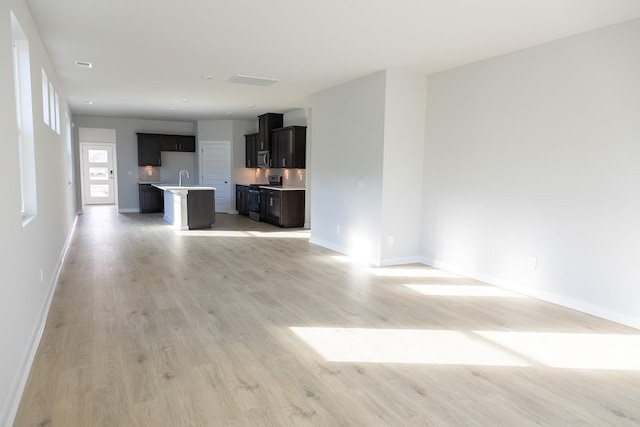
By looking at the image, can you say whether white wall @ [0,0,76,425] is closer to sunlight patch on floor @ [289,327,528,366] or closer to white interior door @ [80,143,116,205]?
sunlight patch on floor @ [289,327,528,366]

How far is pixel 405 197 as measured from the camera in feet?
18.2

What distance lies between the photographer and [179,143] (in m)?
11.6

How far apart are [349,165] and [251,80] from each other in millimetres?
1886

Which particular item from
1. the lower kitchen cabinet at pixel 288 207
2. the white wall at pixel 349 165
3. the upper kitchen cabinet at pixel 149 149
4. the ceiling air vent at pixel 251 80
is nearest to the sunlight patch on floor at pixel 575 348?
the white wall at pixel 349 165

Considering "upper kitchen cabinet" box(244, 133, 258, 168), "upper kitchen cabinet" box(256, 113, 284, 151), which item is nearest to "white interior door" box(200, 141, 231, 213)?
"upper kitchen cabinet" box(244, 133, 258, 168)

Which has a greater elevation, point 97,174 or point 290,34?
point 290,34

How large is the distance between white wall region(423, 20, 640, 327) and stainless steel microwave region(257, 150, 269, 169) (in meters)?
5.29

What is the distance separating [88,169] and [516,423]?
47.1ft

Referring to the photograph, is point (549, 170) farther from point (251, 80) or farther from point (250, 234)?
point (250, 234)

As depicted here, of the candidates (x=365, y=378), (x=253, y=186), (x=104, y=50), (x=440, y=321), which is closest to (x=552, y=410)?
(x=365, y=378)

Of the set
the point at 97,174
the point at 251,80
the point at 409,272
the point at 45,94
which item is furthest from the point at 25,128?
the point at 97,174

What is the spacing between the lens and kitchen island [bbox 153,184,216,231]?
8.16 m

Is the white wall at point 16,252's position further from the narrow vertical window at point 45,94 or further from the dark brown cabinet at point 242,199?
the dark brown cabinet at point 242,199

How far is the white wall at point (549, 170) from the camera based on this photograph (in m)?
3.52
